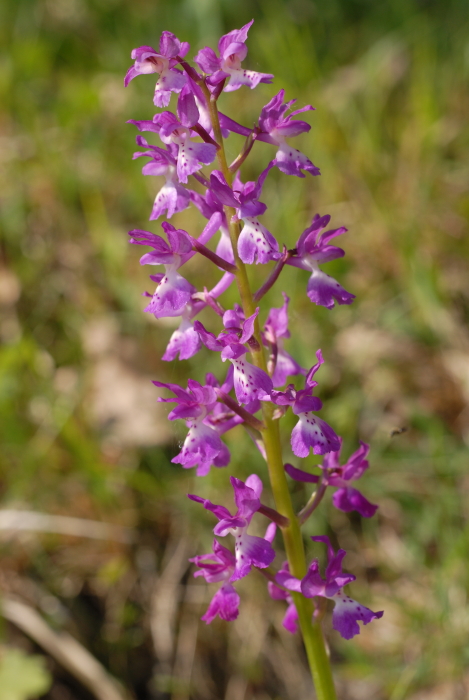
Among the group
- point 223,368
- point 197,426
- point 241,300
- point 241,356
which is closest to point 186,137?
point 241,300

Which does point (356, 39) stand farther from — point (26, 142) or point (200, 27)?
point (26, 142)

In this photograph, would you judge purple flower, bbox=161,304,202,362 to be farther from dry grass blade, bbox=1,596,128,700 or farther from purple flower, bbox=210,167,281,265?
dry grass blade, bbox=1,596,128,700

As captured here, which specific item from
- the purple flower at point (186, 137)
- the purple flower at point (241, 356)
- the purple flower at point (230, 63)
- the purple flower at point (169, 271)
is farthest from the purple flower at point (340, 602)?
the purple flower at point (230, 63)

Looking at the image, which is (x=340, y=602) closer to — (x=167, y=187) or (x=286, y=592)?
(x=286, y=592)

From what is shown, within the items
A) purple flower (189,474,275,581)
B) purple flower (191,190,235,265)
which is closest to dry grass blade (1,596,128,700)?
purple flower (189,474,275,581)

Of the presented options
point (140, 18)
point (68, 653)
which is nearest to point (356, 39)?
point (140, 18)

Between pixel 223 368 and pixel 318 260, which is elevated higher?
pixel 223 368

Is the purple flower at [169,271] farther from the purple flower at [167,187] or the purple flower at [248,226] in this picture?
the purple flower at [248,226]
